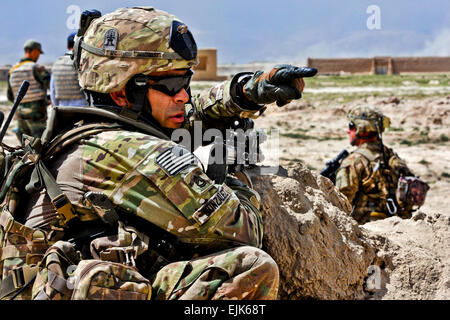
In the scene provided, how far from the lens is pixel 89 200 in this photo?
254cm

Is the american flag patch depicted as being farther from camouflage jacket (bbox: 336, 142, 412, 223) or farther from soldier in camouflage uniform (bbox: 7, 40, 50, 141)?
soldier in camouflage uniform (bbox: 7, 40, 50, 141)

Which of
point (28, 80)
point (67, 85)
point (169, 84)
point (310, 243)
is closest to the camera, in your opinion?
point (169, 84)

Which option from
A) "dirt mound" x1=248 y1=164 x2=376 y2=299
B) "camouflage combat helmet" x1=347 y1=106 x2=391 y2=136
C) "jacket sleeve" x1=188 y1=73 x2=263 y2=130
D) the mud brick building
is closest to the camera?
"dirt mound" x1=248 y1=164 x2=376 y2=299

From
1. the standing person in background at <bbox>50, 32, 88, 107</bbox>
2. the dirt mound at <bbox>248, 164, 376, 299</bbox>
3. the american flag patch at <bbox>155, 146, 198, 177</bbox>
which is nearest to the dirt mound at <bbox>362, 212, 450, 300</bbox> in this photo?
the dirt mound at <bbox>248, 164, 376, 299</bbox>

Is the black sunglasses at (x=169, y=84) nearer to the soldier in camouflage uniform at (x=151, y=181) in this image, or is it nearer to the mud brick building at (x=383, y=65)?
the soldier in camouflage uniform at (x=151, y=181)

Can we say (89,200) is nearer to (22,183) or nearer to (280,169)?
(22,183)

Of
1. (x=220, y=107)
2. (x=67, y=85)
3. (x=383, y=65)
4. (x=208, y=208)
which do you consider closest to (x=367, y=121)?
(x=67, y=85)

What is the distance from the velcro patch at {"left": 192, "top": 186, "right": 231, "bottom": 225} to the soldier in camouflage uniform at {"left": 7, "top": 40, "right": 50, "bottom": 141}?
20.5 ft

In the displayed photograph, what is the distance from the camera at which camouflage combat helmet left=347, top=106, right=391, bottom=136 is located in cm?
706

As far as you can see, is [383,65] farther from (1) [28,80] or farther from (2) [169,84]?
(2) [169,84]

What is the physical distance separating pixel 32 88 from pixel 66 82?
94.1 inches

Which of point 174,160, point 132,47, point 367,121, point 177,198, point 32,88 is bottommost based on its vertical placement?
point 367,121

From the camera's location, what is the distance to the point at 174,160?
2553 mm

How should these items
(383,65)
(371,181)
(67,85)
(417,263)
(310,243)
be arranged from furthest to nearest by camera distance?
(383,65) < (371,181) < (67,85) < (417,263) < (310,243)
